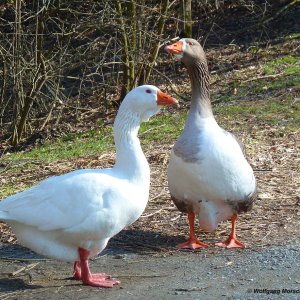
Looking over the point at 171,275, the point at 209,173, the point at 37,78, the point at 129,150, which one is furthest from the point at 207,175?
the point at 37,78

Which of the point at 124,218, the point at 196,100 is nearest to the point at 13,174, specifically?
the point at 196,100

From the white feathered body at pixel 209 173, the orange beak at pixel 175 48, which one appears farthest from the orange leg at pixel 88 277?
the orange beak at pixel 175 48

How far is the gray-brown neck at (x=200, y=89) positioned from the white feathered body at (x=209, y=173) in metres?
0.11

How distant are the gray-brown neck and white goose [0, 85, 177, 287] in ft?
3.20

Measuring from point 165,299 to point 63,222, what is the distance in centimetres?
97

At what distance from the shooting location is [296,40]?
16.8 meters

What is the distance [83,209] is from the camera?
573 cm

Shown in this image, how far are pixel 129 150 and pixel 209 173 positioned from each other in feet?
2.70

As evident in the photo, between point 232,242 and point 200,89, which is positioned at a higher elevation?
point 200,89

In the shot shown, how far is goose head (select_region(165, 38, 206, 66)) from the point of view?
22.8 feet

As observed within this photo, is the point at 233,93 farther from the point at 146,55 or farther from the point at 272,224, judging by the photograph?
the point at 272,224

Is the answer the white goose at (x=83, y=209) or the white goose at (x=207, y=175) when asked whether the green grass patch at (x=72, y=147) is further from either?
the white goose at (x=83, y=209)

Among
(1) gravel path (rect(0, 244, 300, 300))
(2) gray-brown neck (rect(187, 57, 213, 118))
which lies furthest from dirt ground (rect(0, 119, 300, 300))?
(2) gray-brown neck (rect(187, 57, 213, 118))

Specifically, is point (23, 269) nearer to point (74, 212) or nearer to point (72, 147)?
point (74, 212)
